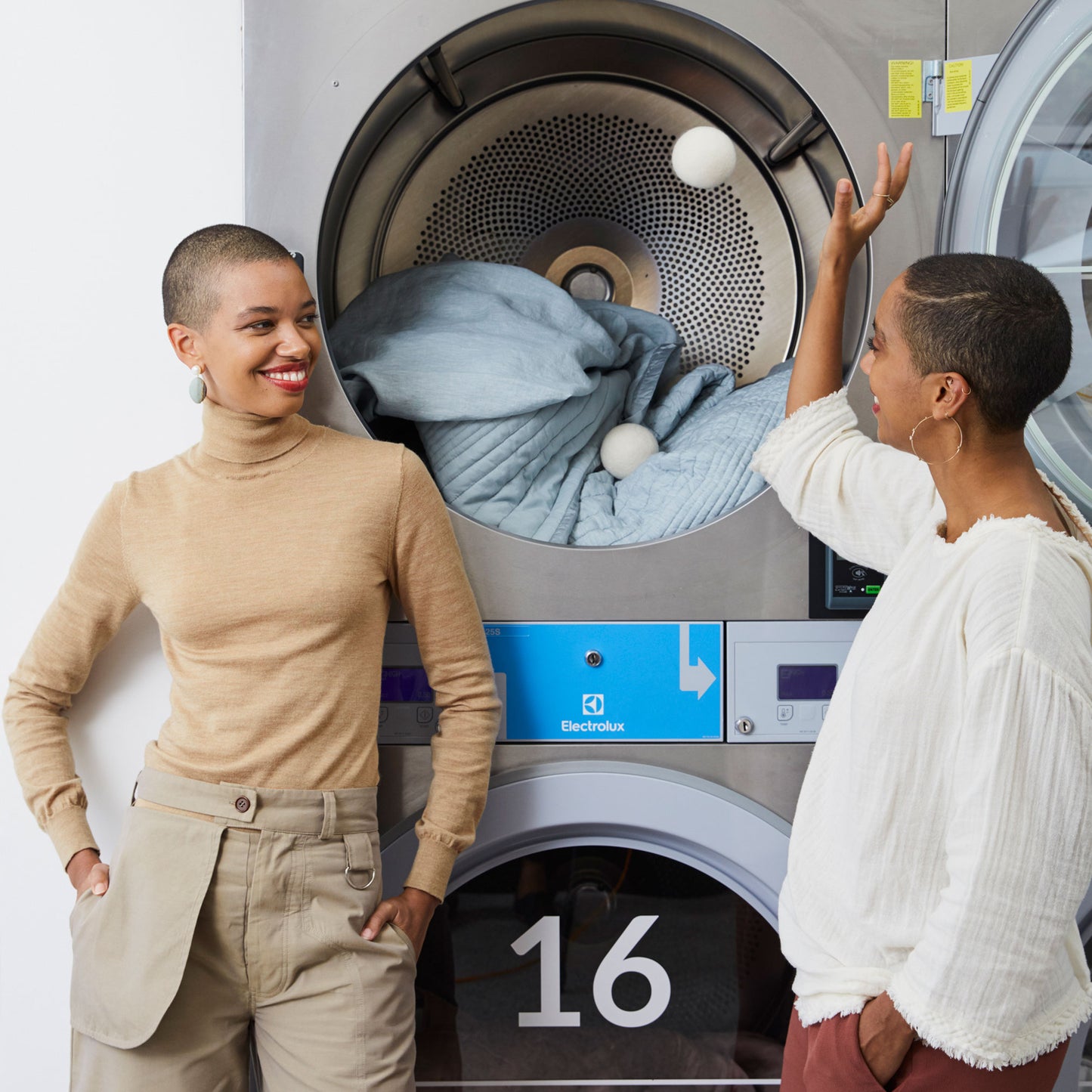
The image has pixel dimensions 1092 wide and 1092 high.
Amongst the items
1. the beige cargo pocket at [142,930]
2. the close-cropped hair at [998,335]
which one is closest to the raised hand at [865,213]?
the close-cropped hair at [998,335]

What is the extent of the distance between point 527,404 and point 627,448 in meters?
0.18

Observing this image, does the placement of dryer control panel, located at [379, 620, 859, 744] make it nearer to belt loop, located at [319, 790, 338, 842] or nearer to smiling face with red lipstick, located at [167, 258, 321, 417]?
belt loop, located at [319, 790, 338, 842]

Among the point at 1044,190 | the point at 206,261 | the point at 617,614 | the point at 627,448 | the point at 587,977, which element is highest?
the point at 1044,190

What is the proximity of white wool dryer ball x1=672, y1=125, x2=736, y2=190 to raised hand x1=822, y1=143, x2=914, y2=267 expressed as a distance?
18cm

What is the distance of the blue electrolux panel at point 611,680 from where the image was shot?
1098 mm

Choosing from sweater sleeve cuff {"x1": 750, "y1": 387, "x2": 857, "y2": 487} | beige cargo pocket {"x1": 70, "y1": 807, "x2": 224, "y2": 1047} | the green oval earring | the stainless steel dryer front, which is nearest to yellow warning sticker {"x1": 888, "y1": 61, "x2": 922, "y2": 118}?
the stainless steel dryer front

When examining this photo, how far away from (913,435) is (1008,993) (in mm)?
459

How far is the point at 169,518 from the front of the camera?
992 millimetres

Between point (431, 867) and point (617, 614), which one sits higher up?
point (617, 614)

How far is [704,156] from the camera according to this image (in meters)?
1.18

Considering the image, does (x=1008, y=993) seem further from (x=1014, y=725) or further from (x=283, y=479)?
(x=283, y=479)

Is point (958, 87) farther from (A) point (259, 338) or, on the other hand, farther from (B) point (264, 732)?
(B) point (264, 732)

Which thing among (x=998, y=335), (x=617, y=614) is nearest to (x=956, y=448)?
(x=998, y=335)

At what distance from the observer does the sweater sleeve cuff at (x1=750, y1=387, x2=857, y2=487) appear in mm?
1055
